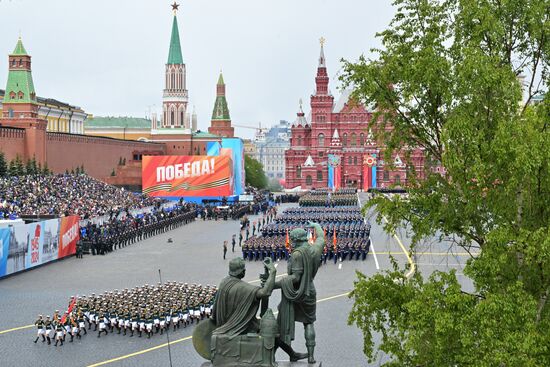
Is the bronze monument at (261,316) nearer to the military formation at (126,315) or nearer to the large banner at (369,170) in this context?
the military formation at (126,315)

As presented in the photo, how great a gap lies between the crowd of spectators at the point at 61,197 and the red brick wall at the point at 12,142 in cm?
237

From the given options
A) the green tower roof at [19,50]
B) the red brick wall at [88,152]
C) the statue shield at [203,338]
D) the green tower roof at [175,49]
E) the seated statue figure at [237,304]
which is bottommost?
the statue shield at [203,338]

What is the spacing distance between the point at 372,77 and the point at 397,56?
44 cm

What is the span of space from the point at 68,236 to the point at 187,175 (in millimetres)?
29315

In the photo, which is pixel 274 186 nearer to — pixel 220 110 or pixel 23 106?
pixel 220 110

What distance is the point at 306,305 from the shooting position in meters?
10.2

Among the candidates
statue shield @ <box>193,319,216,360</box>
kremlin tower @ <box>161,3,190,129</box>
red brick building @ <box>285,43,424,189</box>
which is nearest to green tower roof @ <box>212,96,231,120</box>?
kremlin tower @ <box>161,3,190,129</box>

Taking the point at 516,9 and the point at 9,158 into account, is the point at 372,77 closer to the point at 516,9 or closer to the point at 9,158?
the point at 516,9

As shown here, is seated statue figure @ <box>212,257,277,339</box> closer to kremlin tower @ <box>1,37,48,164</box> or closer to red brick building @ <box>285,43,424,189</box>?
kremlin tower @ <box>1,37,48,164</box>

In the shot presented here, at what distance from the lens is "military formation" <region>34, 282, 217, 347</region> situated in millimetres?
19359

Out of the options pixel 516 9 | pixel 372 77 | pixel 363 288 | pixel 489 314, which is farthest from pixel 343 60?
pixel 489 314

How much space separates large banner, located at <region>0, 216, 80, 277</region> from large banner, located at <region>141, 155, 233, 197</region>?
90.1 feet

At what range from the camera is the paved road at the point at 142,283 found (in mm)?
17438

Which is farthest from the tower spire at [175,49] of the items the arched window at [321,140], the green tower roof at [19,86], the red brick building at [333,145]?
the green tower roof at [19,86]
